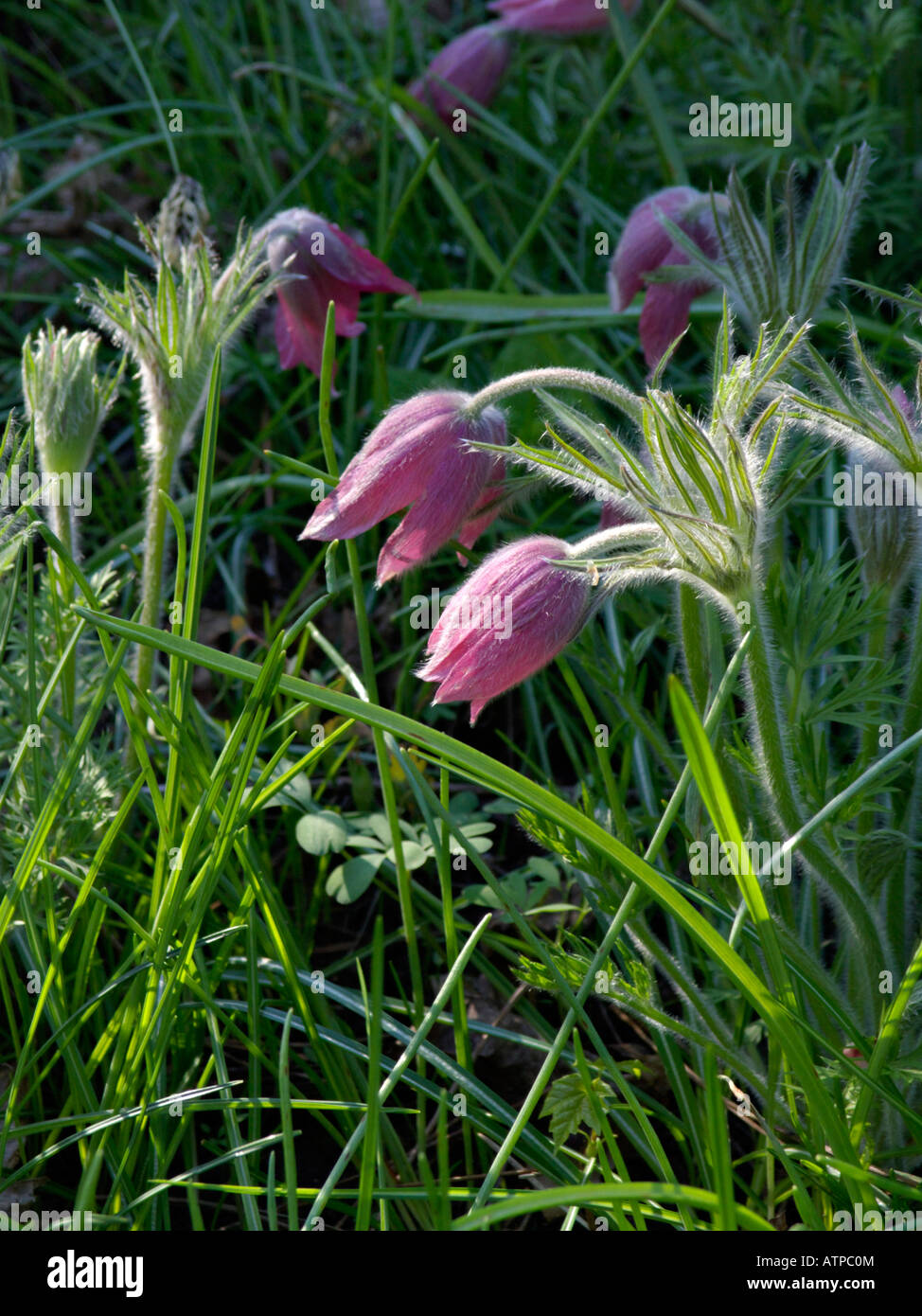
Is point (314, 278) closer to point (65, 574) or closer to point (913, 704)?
point (65, 574)

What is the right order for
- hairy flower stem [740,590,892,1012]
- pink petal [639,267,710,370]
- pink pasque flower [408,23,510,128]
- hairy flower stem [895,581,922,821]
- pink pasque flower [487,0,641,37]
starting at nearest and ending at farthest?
hairy flower stem [740,590,892,1012] → hairy flower stem [895,581,922,821] → pink petal [639,267,710,370] → pink pasque flower [487,0,641,37] → pink pasque flower [408,23,510,128]

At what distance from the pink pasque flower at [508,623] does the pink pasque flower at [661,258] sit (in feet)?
1.56

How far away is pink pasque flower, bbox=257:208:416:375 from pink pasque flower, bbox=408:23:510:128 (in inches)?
31.2

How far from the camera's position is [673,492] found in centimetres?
85

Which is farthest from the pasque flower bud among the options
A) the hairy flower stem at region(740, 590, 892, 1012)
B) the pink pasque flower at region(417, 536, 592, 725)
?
the hairy flower stem at region(740, 590, 892, 1012)

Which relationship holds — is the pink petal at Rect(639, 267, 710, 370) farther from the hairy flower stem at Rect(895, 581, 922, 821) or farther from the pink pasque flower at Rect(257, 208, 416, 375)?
the hairy flower stem at Rect(895, 581, 922, 821)

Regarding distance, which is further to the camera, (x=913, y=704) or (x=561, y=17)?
(x=561, y=17)

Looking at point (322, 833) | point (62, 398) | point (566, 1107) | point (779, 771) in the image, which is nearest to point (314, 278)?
point (62, 398)

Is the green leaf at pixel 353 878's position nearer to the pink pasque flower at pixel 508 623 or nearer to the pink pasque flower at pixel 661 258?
the pink pasque flower at pixel 508 623

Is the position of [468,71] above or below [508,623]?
above

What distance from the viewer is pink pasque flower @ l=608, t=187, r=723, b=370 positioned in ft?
4.30

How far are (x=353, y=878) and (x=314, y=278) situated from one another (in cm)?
68

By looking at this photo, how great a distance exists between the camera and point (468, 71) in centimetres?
203

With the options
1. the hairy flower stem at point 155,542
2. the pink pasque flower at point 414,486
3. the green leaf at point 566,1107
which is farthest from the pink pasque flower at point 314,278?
the green leaf at point 566,1107
